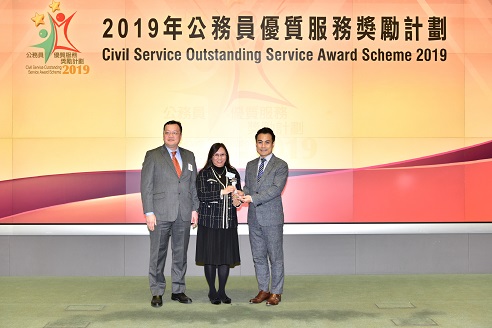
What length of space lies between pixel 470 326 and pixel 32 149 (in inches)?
203

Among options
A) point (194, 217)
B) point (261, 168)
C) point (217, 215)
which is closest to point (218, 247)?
point (217, 215)

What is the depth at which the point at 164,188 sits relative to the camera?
17.0ft

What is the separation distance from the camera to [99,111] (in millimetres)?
6488

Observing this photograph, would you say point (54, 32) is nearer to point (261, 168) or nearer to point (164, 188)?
point (164, 188)

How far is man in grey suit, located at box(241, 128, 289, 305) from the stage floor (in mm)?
234

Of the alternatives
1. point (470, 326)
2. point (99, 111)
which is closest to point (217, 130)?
point (99, 111)

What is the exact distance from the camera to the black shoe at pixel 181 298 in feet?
17.1

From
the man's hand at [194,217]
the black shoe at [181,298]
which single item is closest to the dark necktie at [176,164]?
the man's hand at [194,217]

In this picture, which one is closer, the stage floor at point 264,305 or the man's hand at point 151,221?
the stage floor at point 264,305

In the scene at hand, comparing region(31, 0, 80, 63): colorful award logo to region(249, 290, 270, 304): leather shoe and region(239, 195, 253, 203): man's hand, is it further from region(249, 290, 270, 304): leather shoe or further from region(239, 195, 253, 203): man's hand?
region(249, 290, 270, 304): leather shoe

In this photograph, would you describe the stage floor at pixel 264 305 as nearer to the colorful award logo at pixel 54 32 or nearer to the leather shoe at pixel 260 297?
the leather shoe at pixel 260 297

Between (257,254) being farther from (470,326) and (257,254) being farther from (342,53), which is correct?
(342,53)

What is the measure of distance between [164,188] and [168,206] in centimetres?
18

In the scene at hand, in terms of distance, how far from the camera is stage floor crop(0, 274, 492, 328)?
15.1 feet
